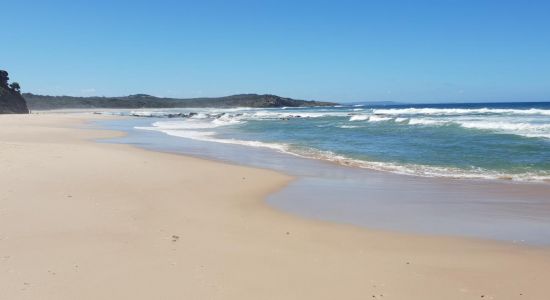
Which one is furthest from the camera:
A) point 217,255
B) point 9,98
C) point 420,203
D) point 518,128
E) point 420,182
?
point 9,98

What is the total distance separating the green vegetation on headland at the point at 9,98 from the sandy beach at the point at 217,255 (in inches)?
2300

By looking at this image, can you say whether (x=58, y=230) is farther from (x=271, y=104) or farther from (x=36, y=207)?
(x=271, y=104)

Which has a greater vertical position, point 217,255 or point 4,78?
point 4,78

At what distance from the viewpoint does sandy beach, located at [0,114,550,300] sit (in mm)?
4609

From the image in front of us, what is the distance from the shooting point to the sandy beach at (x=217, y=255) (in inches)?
181

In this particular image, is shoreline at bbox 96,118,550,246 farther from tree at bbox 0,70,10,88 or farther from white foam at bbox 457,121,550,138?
tree at bbox 0,70,10,88

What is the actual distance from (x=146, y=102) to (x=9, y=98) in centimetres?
7385

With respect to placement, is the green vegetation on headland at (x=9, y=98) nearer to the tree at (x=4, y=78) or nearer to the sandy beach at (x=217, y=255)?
the tree at (x=4, y=78)

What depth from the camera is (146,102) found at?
136 meters

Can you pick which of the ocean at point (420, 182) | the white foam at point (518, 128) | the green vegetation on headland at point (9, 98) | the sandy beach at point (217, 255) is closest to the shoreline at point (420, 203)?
the ocean at point (420, 182)

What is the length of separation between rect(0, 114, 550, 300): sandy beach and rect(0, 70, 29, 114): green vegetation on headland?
5842cm

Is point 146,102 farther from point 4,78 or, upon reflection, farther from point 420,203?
point 420,203

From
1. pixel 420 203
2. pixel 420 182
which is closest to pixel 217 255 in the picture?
pixel 420 203

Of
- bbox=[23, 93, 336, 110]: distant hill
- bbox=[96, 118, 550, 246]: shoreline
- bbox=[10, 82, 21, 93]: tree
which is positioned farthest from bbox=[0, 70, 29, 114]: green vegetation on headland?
bbox=[96, 118, 550, 246]: shoreline
